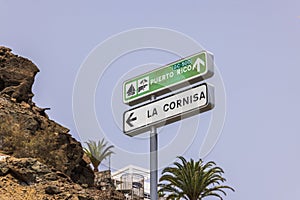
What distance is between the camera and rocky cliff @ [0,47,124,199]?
30625 millimetres

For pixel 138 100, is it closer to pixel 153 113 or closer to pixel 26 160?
pixel 153 113

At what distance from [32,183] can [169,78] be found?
47.1 ft

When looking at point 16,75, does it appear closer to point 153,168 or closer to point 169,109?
point 169,109

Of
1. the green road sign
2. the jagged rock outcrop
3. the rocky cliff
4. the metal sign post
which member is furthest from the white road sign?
the rocky cliff

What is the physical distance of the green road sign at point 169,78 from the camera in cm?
1107

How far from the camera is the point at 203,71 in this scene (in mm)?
11016

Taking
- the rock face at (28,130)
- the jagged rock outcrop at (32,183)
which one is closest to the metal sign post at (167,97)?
the jagged rock outcrop at (32,183)

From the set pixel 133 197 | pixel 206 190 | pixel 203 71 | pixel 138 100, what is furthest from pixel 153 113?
pixel 206 190

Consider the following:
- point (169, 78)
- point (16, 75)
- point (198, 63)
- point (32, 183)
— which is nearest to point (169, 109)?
point (169, 78)

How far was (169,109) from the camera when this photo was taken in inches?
441

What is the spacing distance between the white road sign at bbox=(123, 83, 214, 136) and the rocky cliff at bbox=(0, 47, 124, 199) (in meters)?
15.5

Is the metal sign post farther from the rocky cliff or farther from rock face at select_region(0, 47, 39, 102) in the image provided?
rock face at select_region(0, 47, 39, 102)

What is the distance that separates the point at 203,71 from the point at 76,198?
14.7 m

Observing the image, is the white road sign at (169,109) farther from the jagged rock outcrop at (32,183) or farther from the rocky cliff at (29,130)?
the rocky cliff at (29,130)
